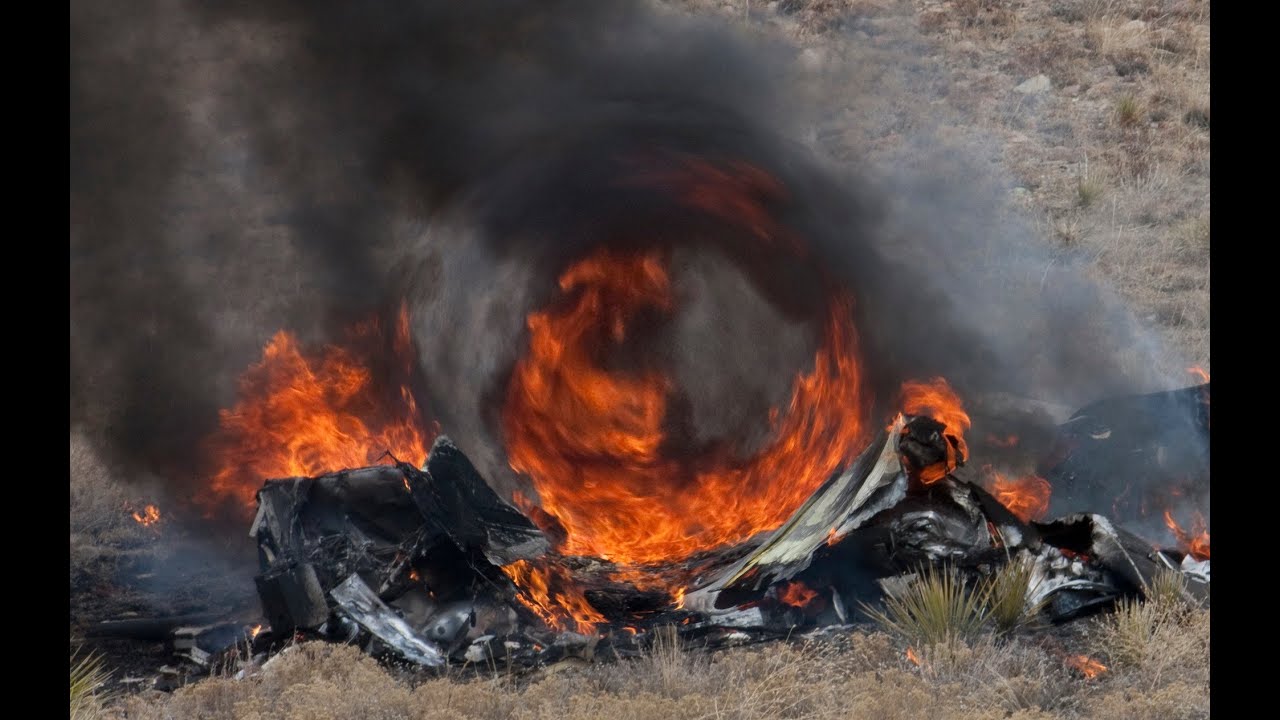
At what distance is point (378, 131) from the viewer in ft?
26.5

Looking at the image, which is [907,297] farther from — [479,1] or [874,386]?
[479,1]

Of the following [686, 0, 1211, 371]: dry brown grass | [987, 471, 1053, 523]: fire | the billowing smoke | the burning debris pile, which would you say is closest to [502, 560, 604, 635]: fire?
the burning debris pile

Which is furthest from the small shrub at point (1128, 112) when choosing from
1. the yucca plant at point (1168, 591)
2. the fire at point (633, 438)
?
the yucca plant at point (1168, 591)

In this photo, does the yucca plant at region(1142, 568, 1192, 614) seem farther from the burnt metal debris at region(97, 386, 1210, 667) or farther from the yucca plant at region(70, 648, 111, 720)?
the yucca plant at region(70, 648, 111, 720)

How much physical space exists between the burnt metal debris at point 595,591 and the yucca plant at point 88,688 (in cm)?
47

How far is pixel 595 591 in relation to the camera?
754cm

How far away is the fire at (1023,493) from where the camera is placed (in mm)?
7914

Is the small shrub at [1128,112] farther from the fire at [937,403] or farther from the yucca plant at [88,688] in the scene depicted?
the yucca plant at [88,688]

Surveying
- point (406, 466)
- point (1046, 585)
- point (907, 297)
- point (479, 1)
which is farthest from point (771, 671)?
point (479, 1)

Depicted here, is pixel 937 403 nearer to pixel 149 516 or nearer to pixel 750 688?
pixel 750 688

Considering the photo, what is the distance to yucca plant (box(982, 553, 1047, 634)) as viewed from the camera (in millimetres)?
6254

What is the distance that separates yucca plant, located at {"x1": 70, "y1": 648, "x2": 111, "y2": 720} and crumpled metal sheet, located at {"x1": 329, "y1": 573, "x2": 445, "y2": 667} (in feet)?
4.26

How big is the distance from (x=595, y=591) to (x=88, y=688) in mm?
3034

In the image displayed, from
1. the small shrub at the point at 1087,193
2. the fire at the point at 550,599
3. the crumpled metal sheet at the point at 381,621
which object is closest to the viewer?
the crumpled metal sheet at the point at 381,621
